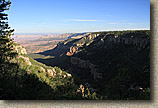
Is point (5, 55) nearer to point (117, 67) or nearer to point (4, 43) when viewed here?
point (4, 43)

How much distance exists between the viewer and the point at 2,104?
4.56 meters

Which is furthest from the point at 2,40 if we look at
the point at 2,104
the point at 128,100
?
the point at 128,100

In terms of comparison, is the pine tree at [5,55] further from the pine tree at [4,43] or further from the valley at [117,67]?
the valley at [117,67]

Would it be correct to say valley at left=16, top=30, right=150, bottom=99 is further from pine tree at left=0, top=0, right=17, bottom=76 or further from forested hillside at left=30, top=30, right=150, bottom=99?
pine tree at left=0, top=0, right=17, bottom=76

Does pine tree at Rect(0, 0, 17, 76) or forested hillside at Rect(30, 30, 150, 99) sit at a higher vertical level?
pine tree at Rect(0, 0, 17, 76)

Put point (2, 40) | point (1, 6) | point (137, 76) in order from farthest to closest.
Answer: point (137, 76) < point (2, 40) < point (1, 6)

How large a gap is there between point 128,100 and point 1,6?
23.6 ft

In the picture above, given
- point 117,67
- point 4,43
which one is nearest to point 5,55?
point 4,43

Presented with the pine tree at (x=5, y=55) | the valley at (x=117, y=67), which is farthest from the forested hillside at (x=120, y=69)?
the pine tree at (x=5, y=55)

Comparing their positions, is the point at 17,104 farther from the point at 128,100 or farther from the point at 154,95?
the point at 154,95

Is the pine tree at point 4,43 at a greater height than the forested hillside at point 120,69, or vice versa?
the pine tree at point 4,43

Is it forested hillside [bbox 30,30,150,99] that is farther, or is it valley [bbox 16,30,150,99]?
valley [bbox 16,30,150,99]

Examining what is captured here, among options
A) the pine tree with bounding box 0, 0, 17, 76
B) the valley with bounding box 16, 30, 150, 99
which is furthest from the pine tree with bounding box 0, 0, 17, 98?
the valley with bounding box 16, 30, 150, 99

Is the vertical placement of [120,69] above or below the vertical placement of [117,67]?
above
